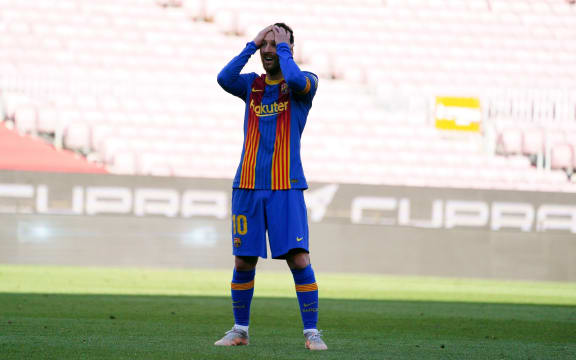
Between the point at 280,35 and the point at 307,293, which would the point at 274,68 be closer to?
the point at 280,35

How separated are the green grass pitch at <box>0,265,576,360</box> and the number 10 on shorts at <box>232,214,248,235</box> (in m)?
0.58

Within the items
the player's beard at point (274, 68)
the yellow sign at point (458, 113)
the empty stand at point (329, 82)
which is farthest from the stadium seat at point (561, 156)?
the player's beard at point (274, 68)

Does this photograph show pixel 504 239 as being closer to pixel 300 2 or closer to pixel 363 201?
pixel 363 201

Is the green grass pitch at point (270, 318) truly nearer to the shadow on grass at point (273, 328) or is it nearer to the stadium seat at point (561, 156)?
the shadow on grass at point (273, 328)

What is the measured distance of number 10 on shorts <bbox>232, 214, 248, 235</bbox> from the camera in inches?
193

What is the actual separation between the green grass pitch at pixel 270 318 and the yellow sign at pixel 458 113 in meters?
3.76

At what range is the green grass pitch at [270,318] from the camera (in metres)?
4.69

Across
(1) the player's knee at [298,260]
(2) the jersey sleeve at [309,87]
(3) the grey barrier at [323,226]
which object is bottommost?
(3) the grey barrier at [323,226]

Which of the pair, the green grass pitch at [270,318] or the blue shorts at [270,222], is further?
the blue shorts at [270,222]

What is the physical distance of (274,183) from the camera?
4.88 m

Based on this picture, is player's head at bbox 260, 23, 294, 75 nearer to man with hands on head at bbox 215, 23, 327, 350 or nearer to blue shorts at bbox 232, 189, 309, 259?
man with hands on head at bbox 215, 23, 327, 350

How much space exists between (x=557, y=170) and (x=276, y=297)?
718cm

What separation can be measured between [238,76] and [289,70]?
0.43 meters

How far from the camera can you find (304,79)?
15.8 feet
